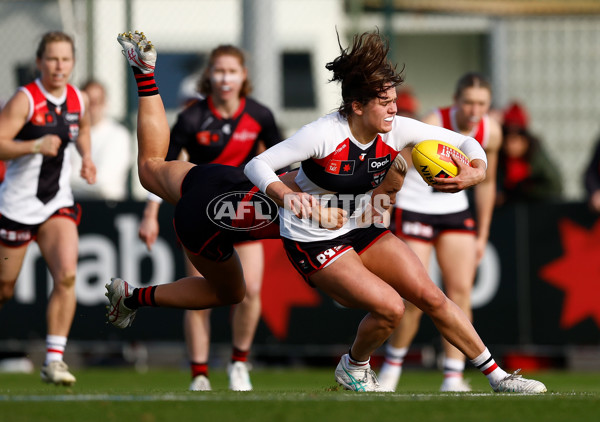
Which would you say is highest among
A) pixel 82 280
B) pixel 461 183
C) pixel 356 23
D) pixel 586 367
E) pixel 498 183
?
pixel 356 23

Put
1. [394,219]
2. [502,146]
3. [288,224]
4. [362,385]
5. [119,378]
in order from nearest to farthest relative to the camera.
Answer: [288,224], [362,385], [394,219], [119,378], [502,146]

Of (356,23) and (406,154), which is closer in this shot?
(406,154)

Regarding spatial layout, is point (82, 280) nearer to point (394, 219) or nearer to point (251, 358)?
point (251, 358)

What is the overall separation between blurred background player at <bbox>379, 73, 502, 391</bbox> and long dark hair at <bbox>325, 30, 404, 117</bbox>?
7.99 feet

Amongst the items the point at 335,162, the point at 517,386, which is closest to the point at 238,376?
the point at 517,386

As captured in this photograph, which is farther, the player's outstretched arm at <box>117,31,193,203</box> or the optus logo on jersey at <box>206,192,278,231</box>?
the player's outstretched arm at <box>117,31,193,203</box>

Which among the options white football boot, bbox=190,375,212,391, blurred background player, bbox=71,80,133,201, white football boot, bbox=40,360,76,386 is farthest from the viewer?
blurred background player, bbox=71,80,133,201

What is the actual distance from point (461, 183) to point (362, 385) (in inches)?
58.5

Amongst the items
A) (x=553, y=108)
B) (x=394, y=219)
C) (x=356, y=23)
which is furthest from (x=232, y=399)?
(x=553, y=108)

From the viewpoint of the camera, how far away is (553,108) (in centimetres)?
1420

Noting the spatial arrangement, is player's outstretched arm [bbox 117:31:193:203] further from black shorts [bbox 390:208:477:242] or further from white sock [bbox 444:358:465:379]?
white sock [bbox 444:358:465:379]

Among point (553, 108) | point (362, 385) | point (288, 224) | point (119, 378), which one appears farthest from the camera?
point (553, 108)

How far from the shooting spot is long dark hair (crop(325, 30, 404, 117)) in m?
6.30

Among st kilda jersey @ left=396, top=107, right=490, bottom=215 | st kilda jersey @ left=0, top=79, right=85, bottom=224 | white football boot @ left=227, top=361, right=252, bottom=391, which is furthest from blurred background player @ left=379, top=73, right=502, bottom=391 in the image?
st kilda jersey @ left=0, top=79, right=85, bottom=224
